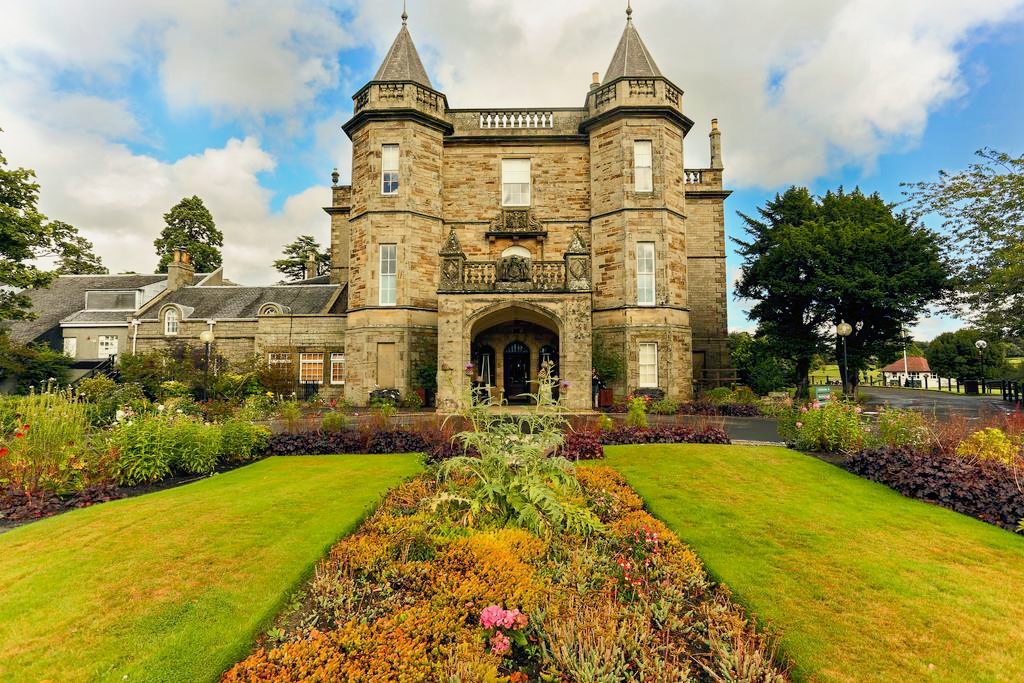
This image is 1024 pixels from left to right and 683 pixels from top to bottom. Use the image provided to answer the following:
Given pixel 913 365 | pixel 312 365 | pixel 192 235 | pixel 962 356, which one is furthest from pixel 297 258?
pixel 913 365

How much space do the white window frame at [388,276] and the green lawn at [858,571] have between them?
16.2m

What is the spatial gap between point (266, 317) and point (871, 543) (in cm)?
2603

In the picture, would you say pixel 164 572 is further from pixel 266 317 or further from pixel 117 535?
pixel 266 317

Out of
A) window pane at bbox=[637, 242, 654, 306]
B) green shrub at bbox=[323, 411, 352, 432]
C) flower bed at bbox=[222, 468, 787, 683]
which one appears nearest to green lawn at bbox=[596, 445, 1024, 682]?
flower bed at bbox=[222, 468, 787, 683]

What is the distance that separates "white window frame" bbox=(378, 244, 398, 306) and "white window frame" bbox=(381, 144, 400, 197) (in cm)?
288

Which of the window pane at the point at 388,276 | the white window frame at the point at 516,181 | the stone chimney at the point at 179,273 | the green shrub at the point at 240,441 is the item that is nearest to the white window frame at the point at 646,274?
the white window frame at the point at 516,181

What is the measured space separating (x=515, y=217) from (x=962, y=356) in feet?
150

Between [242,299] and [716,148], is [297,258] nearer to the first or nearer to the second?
[242,299]

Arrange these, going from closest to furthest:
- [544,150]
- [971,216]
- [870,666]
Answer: [870,666] → [971,216] → [544,150]

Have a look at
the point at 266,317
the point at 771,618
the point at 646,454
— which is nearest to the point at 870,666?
the point at 771,618

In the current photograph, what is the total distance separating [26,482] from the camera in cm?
711

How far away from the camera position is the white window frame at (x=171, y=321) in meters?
27.3

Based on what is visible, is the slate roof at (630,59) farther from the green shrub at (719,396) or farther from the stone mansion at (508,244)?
the green shrub at (719,396)

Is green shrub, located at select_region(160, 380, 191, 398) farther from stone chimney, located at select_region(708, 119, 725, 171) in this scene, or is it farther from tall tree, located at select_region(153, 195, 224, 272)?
tall tree, located at select_region(153, 195, 224, 272)
